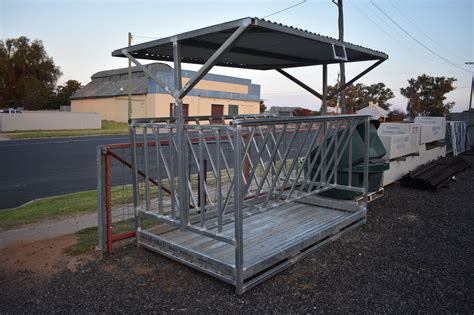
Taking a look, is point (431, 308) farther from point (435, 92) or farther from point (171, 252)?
point (435, 92)

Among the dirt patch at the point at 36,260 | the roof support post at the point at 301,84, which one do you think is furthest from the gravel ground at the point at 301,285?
the roof support post at the point at 301,84

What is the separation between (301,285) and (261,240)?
3.06ft

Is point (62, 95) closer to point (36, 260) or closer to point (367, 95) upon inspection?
point (367, 95)

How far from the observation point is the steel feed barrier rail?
3428 millimetres

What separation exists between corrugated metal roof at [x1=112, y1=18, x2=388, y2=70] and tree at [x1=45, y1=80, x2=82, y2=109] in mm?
52462

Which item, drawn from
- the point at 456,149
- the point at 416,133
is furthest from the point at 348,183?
the point at 456,149

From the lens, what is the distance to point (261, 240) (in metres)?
4.36

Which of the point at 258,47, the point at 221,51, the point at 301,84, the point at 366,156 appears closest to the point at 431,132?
the point at 366,156

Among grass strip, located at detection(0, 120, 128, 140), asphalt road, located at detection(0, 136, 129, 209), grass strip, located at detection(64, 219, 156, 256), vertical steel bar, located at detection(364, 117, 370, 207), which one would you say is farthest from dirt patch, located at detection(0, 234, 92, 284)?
grass strip, located at detection(0, 120, 128, 140)

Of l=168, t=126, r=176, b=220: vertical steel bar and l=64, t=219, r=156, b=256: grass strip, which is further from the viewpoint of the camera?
l=64, t=219, r=156, b=256: grass strip

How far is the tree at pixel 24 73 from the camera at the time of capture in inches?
2016

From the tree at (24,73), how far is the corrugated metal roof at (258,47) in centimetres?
5318

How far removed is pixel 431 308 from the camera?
10.2ft

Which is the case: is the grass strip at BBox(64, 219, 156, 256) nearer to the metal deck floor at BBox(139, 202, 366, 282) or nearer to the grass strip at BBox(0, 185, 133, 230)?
the metal deck floor at BBox(139, 202, 366, 282)
